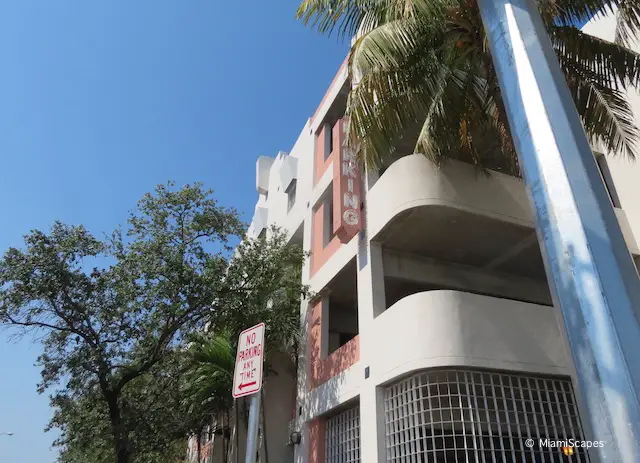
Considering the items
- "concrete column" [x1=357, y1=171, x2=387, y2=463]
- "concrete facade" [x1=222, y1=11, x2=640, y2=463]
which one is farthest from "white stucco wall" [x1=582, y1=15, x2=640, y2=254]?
"concrete column" [x1=357, y1=171, x2=387, y2=463]

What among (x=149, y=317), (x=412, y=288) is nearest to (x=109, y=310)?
(x=149, y=317)

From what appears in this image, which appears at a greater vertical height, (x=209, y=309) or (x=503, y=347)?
(x=209, y=309)

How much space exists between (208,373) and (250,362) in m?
9.79

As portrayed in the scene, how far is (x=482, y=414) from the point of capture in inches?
362

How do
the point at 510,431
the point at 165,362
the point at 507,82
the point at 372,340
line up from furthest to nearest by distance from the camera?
the point at 165,362 → the point at 372,340 → the point at 510,431 → the point at 507,82

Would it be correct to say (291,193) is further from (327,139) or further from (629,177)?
(629,177)

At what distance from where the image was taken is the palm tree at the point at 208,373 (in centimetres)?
1330

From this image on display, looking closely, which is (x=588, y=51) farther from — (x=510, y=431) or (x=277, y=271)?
(x=277, y=271)

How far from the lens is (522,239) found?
37.8ft

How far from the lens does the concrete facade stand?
28.7 ft

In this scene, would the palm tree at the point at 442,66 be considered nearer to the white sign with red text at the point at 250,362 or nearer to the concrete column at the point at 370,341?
the concrete column at the point at 370,341

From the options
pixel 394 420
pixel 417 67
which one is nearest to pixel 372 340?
pixel 394 420

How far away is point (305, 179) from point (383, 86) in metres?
8.30

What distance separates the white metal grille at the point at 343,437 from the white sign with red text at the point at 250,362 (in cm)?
653
